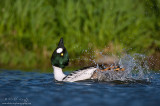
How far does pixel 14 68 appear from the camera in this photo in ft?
33.0

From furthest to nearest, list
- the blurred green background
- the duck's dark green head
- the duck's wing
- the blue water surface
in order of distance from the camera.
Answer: the blurred green background
the duck's dark green head
the duck's wing
the blue water surface

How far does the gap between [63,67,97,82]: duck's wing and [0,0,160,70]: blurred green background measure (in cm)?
215

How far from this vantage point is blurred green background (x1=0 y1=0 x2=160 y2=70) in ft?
33.8

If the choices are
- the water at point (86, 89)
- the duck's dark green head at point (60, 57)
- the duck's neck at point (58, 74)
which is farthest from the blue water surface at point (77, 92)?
Result: the duck's dark green head at point (60, 57)

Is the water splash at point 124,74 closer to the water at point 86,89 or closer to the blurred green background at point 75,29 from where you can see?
the water at point 86,89

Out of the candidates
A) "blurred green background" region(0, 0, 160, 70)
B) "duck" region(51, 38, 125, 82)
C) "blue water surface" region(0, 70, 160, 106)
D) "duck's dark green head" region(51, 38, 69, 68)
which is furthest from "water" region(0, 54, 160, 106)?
"blurred green background" region(0, 0, 160, 70)

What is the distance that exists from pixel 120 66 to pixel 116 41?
2.04 m

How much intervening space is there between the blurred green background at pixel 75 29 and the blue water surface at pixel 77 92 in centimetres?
189

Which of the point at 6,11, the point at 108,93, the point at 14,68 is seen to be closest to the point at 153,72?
the point at 108,93

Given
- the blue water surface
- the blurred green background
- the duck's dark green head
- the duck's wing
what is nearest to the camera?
the blue water surface

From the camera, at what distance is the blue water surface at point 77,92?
596cm

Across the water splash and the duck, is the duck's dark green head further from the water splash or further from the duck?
the water splash

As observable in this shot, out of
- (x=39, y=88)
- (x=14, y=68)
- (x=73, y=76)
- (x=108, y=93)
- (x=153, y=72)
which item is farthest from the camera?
(x=14, y=68)

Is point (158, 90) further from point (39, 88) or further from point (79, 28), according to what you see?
point (79, 28)
